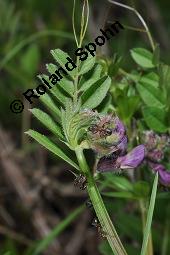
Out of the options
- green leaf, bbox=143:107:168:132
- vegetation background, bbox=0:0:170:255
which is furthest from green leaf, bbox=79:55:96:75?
vegetation background, bbox=0:0:170:255

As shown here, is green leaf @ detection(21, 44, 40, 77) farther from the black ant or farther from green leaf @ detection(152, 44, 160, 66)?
the black ant

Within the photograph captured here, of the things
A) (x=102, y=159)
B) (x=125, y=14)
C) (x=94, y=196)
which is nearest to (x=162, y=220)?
(x=102, y=159)

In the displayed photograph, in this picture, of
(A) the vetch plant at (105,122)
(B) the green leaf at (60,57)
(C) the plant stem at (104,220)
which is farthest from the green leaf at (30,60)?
(C) the plant stem at (104,220)

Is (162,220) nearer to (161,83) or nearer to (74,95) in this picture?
(161,83)

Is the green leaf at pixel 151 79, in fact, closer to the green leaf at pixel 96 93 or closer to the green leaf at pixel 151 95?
the green leaf at pixel 151 95

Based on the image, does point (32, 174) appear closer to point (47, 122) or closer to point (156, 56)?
point (156, 56)

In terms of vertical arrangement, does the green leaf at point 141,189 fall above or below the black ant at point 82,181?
below

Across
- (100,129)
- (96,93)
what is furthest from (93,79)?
(100,129)
